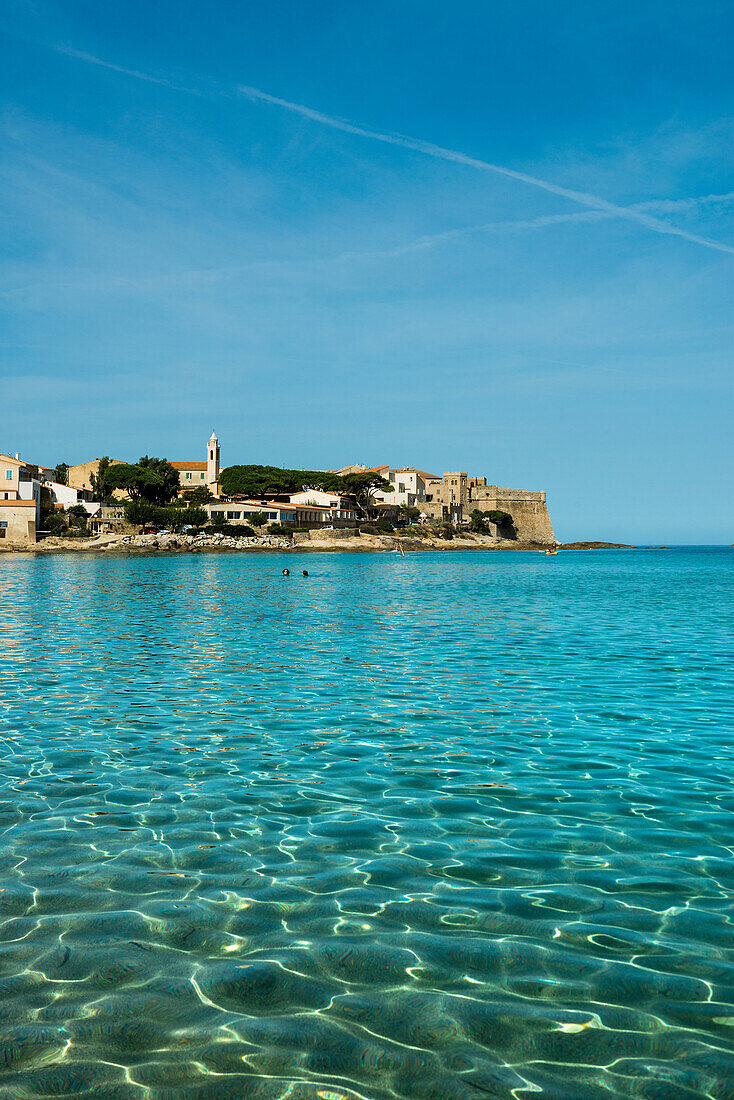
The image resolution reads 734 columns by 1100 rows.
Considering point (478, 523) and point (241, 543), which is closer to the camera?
point (241, 543)

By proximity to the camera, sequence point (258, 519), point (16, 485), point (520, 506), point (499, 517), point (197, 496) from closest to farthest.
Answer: point (16, 485), point (258, 519), point (197, 496), point (499, 517), point (520, 506)

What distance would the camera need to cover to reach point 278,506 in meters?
130

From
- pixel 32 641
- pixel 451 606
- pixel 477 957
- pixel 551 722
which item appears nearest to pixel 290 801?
pixel 477 957

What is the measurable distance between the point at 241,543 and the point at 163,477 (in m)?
25.8

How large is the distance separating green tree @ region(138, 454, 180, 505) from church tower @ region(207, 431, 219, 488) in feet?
77.2

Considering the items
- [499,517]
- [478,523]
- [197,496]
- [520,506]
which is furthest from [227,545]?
[520,506]

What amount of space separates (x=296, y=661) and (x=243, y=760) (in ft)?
28.5

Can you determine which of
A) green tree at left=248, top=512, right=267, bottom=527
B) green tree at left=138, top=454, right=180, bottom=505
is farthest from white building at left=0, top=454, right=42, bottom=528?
green tree at left=248, top=512, right=267, bottom=527

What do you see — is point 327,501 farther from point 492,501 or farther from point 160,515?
point 492,501

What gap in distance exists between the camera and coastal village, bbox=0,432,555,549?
107562 millimetres

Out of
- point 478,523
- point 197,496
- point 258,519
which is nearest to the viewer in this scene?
point 258,519

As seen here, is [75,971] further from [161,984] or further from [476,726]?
[476,726]

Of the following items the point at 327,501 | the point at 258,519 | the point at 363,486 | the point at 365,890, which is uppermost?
→ the point at 363,486

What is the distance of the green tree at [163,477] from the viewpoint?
425 ft
